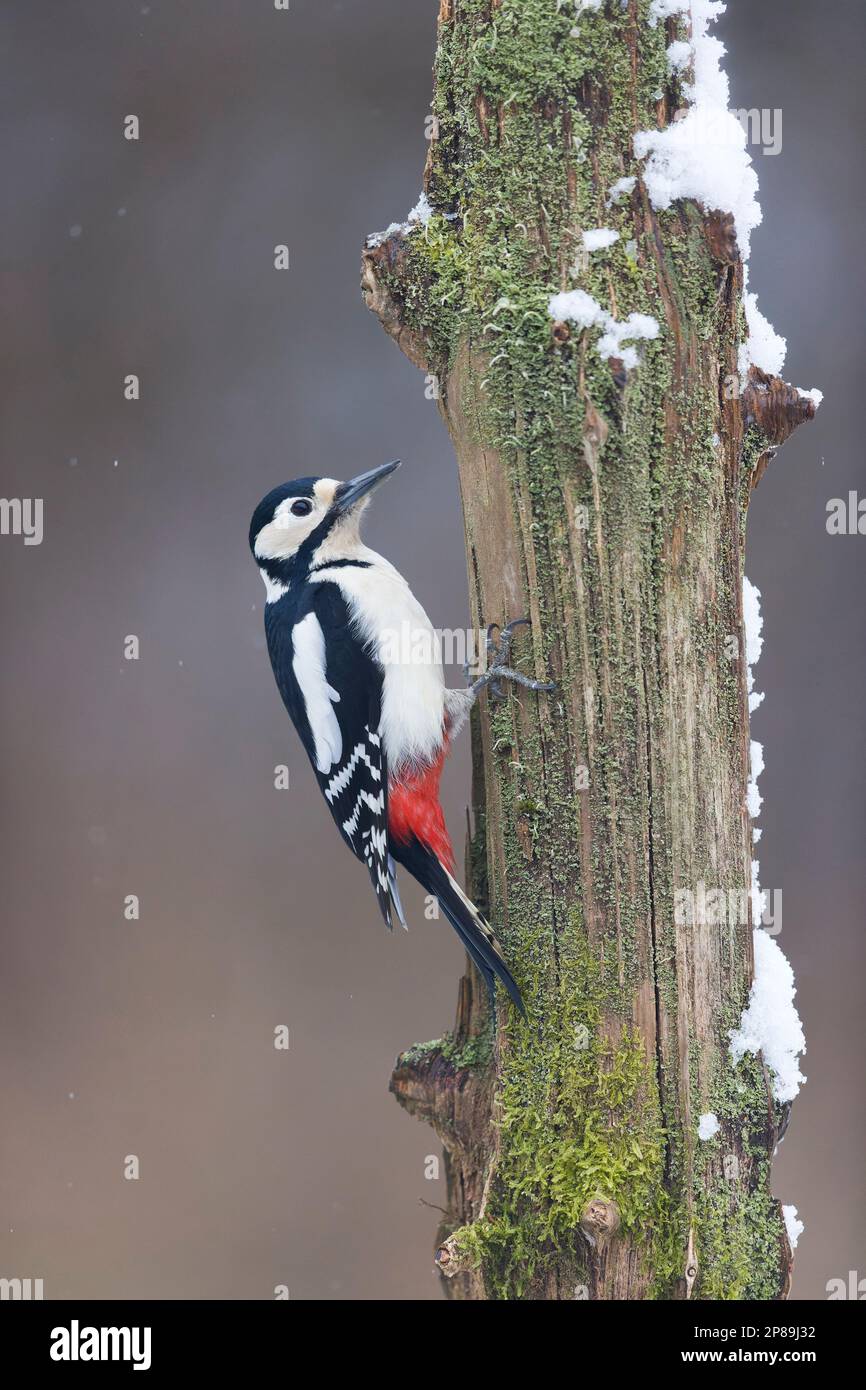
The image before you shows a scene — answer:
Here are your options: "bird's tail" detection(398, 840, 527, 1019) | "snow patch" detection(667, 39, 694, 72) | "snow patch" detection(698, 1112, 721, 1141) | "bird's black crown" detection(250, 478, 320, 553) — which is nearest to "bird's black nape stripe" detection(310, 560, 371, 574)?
"bird's black crown" detection(250, 478, 320, 553)

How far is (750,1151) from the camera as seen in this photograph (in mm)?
1510

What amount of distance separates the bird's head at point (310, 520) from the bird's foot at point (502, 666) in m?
0.51

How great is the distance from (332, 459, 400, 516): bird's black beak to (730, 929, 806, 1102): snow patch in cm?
96

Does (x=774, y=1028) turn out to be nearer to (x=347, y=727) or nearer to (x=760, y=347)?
(x=347, y=727)

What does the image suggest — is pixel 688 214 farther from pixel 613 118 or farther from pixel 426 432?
pixel 426 432

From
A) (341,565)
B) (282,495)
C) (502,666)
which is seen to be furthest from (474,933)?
(282,495)

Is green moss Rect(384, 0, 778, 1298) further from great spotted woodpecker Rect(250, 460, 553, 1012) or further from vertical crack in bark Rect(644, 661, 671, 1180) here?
great spotted woodpecker Rect(250, 460, 553, 1012)

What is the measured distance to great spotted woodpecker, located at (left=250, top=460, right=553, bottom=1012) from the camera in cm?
182

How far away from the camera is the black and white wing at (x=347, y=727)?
6.06 feet

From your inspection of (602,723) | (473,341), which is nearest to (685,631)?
(602,723)

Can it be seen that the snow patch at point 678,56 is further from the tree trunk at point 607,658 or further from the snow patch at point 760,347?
the snow patch at point 760,347

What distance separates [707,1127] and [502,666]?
0.65 meters

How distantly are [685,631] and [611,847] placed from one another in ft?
0.97

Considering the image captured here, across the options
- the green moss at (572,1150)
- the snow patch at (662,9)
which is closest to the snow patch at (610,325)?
the snow patch at (662,9)
